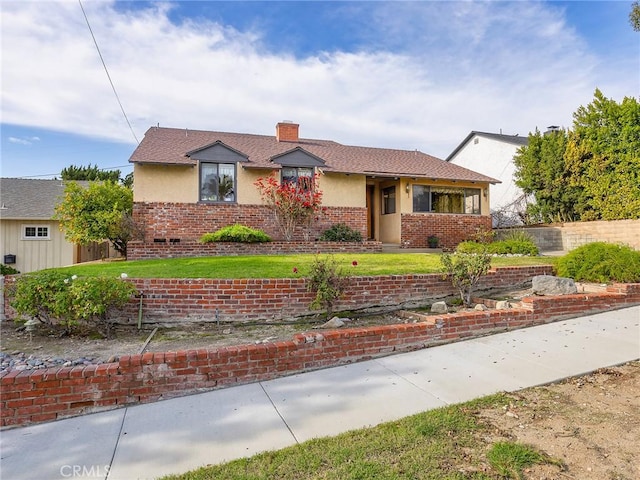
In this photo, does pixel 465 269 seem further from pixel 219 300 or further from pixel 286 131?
pixel 286 131

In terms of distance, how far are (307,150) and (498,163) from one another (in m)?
12.4

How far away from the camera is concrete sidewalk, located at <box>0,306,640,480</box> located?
113 inches

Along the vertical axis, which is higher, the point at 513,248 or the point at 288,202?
the point at 288,202

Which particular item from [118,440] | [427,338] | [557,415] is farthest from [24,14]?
[557,415]

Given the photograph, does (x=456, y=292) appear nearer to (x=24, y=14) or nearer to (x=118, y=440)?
(x=118, y=440)

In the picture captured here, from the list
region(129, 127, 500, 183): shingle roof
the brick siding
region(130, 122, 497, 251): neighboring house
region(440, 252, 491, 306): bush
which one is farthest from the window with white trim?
region(440, 252, 491, 306): bush

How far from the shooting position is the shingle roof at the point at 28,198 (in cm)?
1595

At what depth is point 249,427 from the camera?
10.7ft

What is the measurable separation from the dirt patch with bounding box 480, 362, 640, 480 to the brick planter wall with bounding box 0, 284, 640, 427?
1.60 m

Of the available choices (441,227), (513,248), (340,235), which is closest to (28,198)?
(340,235)

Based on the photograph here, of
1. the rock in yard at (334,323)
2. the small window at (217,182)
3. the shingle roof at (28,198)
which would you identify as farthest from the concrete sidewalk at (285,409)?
the shingle roof at (28,198)

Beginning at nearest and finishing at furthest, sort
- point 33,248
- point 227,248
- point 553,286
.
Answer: point 553,286 < point 227,248 < point 33,248

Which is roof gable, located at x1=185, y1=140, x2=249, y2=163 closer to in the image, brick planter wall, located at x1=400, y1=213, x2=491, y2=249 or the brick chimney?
the brick chimney

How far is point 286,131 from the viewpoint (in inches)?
689
